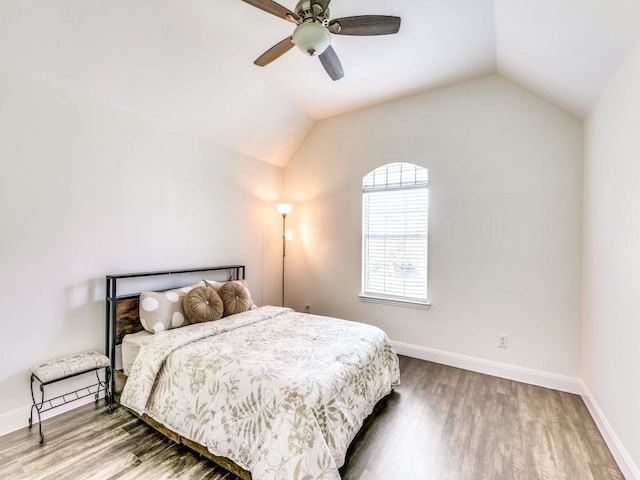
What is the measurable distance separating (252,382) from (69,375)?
1513mm

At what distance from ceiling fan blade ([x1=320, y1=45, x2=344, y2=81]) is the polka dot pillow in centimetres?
242

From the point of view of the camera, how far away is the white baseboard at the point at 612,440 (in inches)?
69.1

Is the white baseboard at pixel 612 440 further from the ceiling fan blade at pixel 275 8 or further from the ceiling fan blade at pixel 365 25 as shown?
the ceiling fan blade at pixel 275 8

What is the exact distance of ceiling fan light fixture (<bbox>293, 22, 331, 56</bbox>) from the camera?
1.75 meters

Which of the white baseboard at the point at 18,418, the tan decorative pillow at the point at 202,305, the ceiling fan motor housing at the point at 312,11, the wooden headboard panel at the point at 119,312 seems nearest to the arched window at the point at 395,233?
the tan decorative pillow at the point at 202,305

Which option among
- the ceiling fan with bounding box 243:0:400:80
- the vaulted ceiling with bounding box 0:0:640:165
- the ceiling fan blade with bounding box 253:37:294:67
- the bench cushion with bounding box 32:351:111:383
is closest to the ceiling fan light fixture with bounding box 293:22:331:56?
the ceiling fan with bounding box 243:0:400:80

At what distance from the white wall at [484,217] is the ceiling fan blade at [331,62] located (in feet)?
4.88

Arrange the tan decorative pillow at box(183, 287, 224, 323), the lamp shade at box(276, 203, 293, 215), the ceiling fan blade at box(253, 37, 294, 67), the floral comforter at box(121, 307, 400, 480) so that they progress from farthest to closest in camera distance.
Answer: the lamp shade at box(276, 203, 293, 215), the tan decorative pillow at box(183, 287, 224, 323), the ceiling fan blade at box(253, 37, 294, 67), the floral comforter at box(121, 307, 400, 480)

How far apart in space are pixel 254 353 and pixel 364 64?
2.83 m

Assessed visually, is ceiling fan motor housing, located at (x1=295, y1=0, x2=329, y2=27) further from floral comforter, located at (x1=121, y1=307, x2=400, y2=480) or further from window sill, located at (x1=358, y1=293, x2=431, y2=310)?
window sill, located at (x1=358, y1=293, x2=431, y2=310)

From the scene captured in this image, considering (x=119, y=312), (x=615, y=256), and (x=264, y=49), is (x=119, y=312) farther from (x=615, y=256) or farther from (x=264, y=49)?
(x=615, y=256)

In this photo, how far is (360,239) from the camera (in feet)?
13.0

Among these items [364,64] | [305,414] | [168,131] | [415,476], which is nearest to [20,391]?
[305,414]

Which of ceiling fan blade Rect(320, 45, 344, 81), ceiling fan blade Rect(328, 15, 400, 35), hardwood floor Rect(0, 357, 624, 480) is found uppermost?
ceiling fan blade Rect(328, 15, 400, 35)
